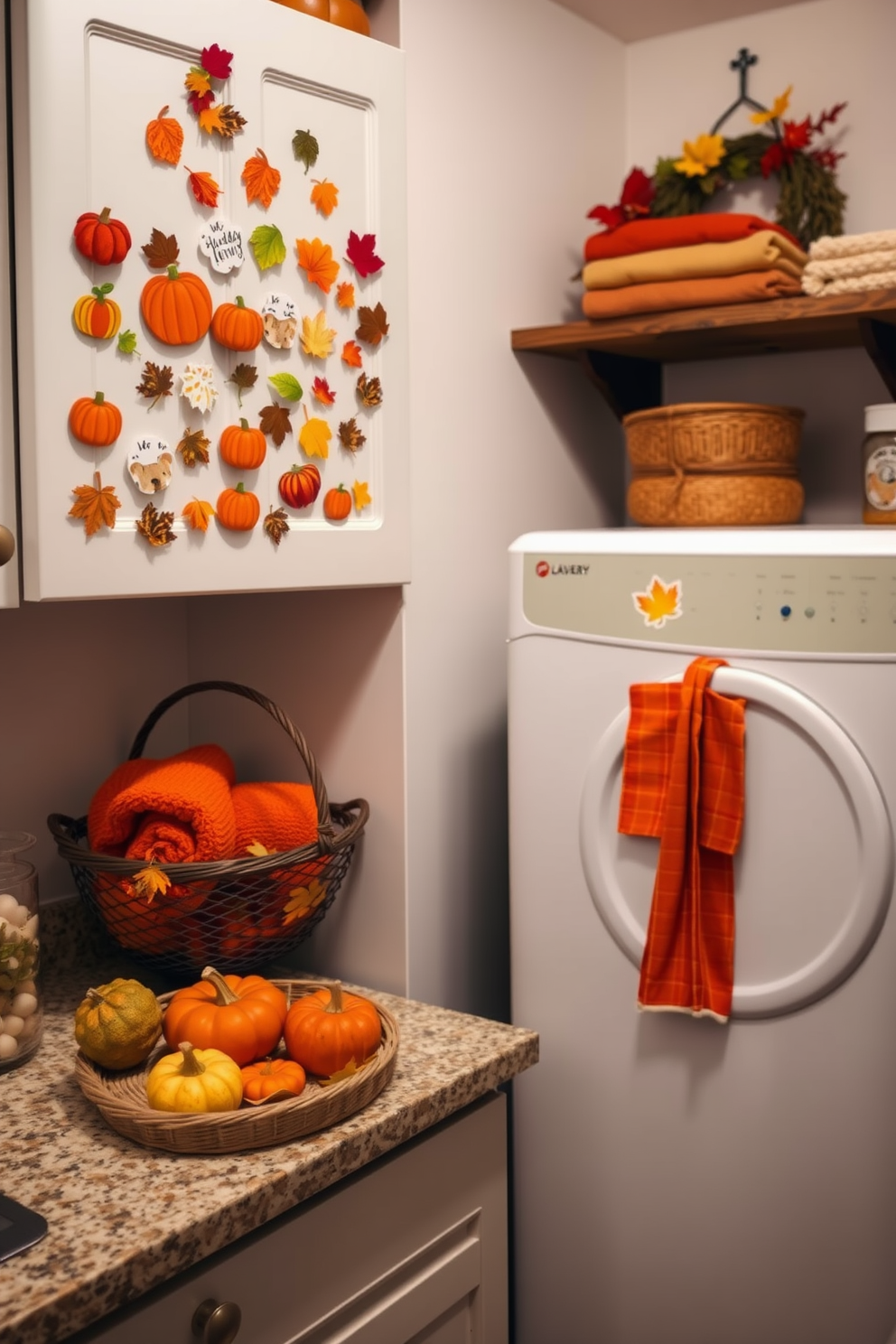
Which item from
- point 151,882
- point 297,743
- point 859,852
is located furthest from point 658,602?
point 151,882

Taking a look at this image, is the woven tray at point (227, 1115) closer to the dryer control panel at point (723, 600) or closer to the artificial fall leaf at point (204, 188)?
the dryer control panel at point (723, 600)

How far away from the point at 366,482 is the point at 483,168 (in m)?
0.55

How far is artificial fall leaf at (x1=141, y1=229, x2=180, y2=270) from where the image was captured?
50.8 inches

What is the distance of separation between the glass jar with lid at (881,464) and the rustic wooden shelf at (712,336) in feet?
0.41

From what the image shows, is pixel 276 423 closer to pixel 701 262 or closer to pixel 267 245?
pixel 267 245

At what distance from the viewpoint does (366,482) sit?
1.56 meters

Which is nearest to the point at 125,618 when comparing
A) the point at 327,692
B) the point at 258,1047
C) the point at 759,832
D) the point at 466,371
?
the point at 327,692

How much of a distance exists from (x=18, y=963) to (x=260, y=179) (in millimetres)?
897

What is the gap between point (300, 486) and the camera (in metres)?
1.46

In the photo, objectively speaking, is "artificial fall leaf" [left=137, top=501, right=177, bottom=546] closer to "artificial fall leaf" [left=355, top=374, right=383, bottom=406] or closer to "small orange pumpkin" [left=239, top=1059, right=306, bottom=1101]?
"artificial fall leaf" [left=355, top=374, right=383, bottom=406]

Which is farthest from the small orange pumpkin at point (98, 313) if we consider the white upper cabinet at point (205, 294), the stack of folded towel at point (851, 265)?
the stack of folded towel at point (851, 265)

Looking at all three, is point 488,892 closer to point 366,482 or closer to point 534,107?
point 366,482

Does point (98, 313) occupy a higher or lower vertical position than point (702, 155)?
lower

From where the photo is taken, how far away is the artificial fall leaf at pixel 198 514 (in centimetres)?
135
